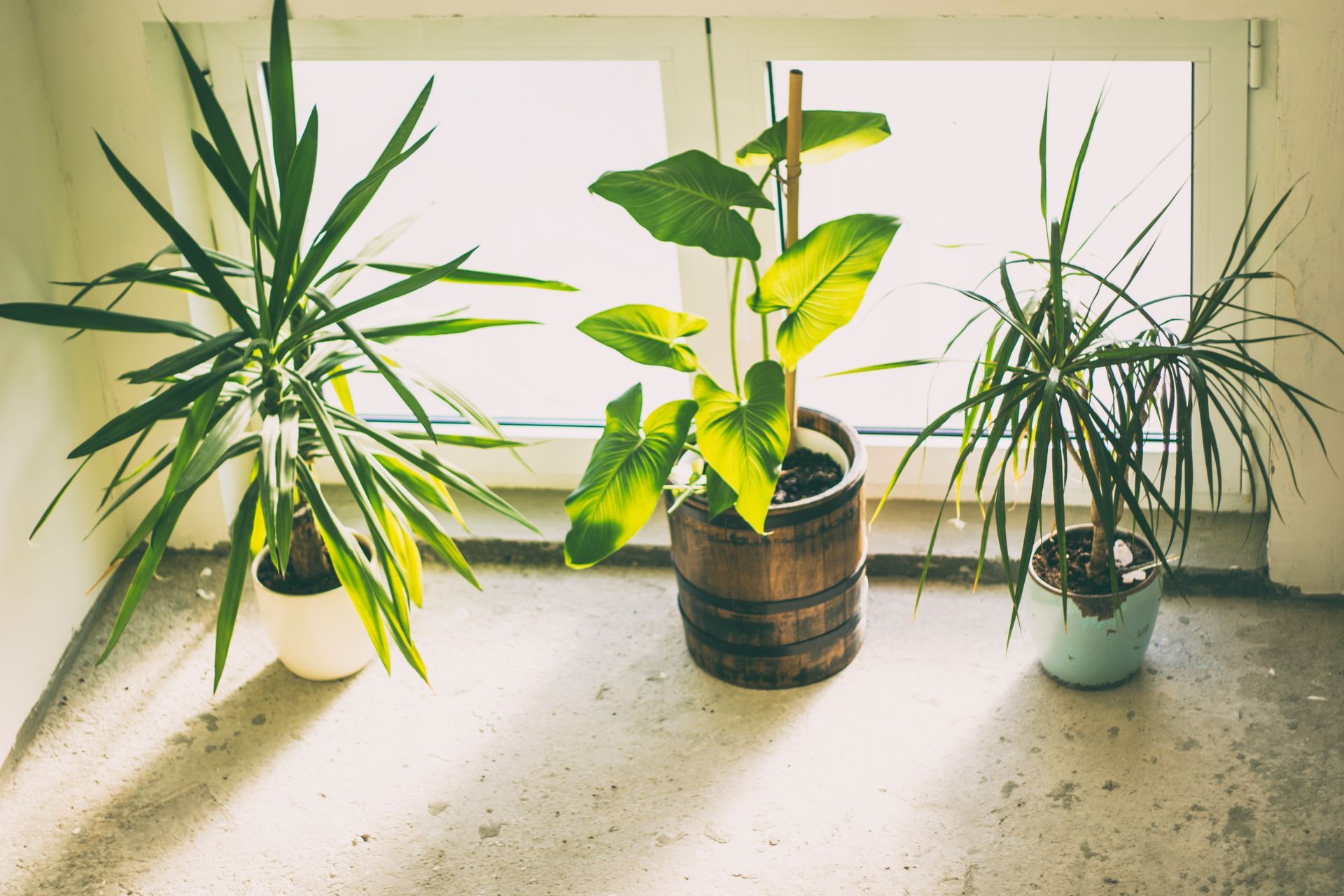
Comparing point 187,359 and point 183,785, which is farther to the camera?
point 183,785

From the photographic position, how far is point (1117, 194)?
2.44 m

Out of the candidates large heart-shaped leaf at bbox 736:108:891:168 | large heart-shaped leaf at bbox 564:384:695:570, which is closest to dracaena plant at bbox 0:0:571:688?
large heart-shaped leaf at bbox 564:384:695:570

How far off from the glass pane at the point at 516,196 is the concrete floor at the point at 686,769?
60 cm

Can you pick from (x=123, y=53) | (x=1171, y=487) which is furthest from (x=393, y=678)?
(x=1171, y=487)

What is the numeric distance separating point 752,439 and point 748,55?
2.71 feet

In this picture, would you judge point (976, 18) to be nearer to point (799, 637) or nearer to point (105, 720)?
point (799, 637)

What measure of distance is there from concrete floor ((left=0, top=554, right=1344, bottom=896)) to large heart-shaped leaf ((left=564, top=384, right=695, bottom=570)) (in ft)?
1.41

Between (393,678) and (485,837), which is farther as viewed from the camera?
(393,678)

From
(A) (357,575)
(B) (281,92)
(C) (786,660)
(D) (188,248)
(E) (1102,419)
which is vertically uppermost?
(B) (281,92)

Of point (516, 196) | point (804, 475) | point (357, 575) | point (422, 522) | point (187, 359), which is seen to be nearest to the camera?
point (187, 359)

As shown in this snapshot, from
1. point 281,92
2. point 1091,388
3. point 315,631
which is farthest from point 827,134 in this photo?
point 315,631

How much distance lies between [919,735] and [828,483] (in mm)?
492

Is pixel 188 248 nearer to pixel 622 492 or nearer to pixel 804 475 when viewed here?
pixel 622 492

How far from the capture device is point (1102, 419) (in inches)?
84.4
